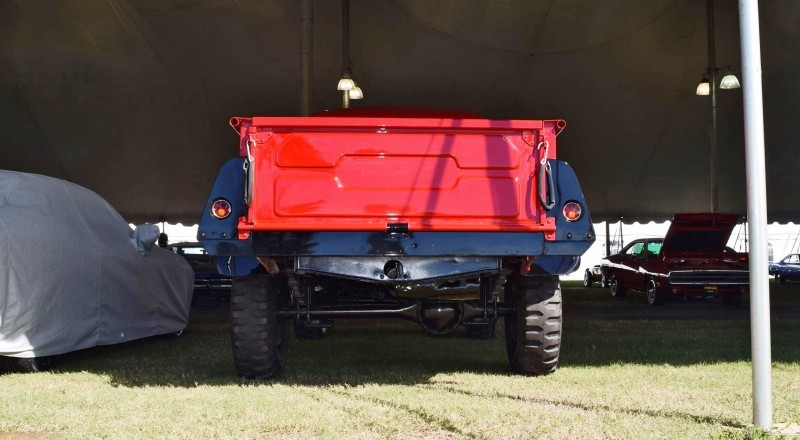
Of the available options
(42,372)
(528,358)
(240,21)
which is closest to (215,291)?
(240,21)

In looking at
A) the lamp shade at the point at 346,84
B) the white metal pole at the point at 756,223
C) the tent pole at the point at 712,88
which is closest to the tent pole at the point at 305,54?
the lamp shade at the point at 346,84

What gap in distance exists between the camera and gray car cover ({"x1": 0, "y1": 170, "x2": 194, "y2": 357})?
6.68 m

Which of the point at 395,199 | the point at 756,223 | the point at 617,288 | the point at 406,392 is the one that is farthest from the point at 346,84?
the point at 756,223

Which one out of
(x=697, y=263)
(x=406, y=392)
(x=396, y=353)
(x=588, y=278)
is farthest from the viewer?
(x=588, y=278)

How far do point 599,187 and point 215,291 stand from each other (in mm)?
13582

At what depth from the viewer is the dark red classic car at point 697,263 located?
15.0 metres

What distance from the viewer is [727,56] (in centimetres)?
2308

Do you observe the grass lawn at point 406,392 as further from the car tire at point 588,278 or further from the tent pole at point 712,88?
the car tire at point 588,278

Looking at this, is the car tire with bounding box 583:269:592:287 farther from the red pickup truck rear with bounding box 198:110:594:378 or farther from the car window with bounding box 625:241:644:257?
the red pickup truck rear with bounding box 198:110:594:378

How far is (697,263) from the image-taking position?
15625mm

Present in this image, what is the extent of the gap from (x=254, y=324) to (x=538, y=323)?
6.74 ft

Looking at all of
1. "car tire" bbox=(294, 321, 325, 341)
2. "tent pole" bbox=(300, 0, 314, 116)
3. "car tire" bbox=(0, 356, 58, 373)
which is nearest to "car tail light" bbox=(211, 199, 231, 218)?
"car tire" bbox=(0, 356, 58, 373)

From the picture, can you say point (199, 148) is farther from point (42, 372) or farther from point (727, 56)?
point (42, 372)

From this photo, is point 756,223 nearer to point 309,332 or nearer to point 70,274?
point 309,332
